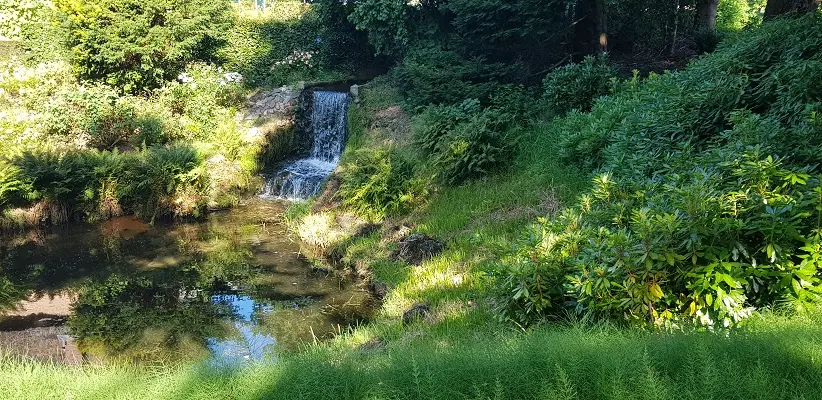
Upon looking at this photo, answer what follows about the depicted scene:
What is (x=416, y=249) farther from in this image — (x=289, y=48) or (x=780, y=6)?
(x=289, y=48)

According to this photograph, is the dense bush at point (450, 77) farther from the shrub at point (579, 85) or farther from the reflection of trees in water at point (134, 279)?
the reflection of trees in water at point (134, 279)

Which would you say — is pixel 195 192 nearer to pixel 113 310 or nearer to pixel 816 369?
pixel 113 310

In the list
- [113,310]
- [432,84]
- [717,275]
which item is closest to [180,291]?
[113,310]

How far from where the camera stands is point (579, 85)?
38.7 feet

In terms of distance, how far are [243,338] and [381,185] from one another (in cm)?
455

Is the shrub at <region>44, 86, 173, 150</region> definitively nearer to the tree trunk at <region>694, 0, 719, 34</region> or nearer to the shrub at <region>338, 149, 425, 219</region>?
the shrub at <region>338, 149, 425, 219</region>

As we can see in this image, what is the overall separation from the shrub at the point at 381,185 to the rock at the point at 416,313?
13.7ft

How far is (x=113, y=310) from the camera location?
9273mm

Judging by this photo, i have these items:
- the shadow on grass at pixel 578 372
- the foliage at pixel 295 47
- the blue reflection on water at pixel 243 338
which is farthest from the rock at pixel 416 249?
the foliage at pixel 295 47

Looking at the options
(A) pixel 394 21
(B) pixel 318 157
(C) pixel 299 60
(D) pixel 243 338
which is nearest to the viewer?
(D) pixel 243 338

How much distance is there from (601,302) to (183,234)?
10291 mm

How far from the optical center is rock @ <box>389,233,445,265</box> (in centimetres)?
970

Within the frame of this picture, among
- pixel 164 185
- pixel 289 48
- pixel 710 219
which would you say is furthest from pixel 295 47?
pixel 710 219

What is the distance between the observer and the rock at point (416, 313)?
7.56 meters
